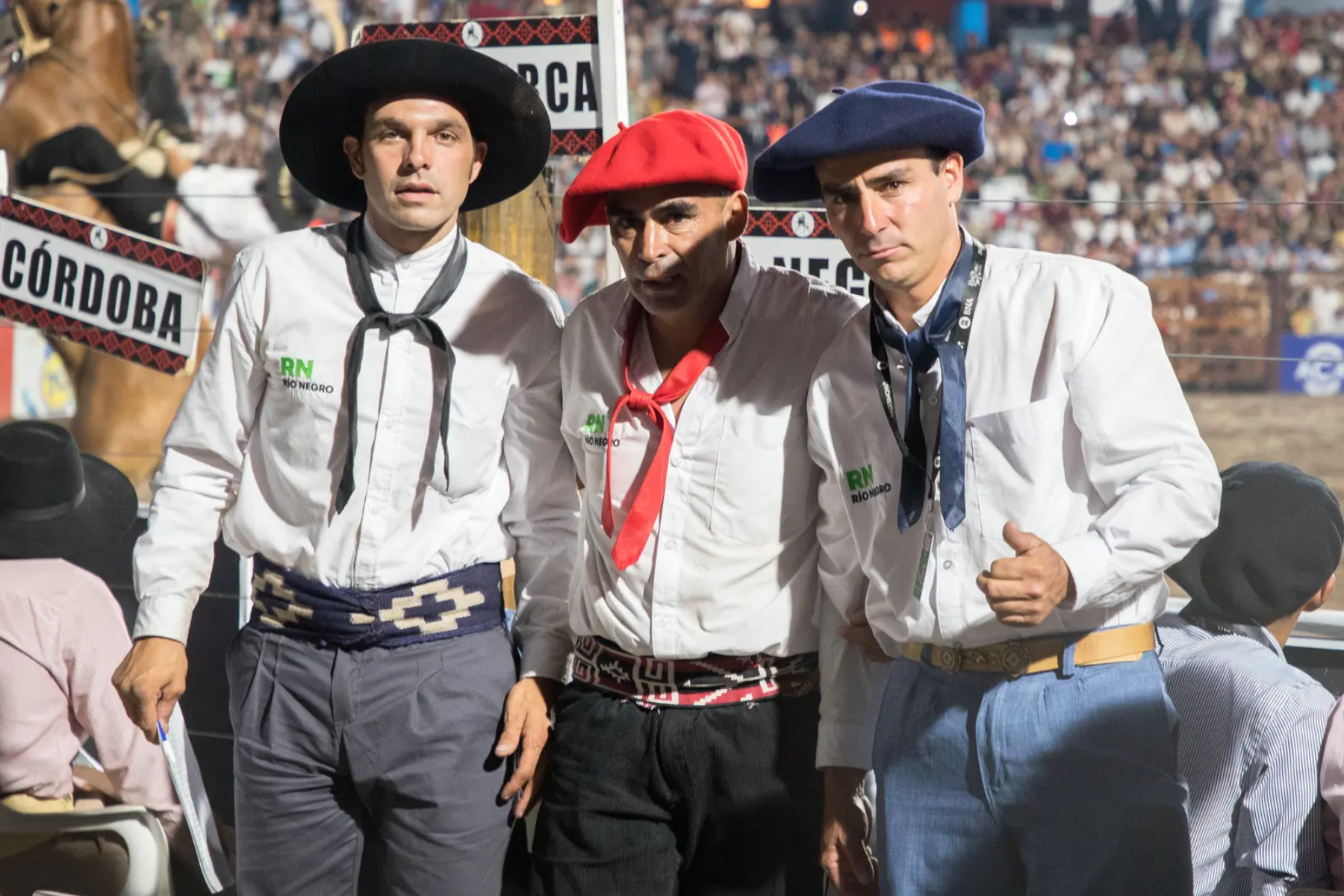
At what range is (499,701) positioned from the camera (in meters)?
1.95

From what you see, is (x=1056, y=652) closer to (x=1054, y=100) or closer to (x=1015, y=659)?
(x=1015, y=659)

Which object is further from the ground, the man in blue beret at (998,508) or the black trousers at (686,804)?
the man in blue beret at (998,508)

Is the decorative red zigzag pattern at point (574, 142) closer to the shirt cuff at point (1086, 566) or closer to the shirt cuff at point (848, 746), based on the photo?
the shirt cuff at point (848, 746)

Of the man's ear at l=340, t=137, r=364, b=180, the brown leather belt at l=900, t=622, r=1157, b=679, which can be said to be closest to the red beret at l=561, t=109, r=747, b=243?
the man's ear at l=340, t=137, r=364, b=180

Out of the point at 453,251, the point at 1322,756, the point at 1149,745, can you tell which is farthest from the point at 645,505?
the point at 1322,756

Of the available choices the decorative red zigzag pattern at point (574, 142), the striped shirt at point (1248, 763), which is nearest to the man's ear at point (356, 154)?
the decorative red zigzag pattern at point (574, 142)

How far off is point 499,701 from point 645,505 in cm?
39

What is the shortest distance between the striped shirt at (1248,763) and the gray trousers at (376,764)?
1317mm

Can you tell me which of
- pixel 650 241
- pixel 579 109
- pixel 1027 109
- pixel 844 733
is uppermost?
pixel 1027 109

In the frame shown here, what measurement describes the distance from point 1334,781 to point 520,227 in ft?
6.50

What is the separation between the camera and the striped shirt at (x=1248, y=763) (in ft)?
7.50

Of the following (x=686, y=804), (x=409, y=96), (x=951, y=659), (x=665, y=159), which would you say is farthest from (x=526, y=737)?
(x=409, y=96)

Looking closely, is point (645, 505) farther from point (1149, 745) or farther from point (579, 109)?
point (579, 109)

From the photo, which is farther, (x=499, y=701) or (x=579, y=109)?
(x=579, y=109)
